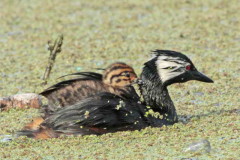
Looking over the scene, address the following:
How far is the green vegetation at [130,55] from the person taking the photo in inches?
238

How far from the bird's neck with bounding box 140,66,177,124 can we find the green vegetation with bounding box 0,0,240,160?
0.24m

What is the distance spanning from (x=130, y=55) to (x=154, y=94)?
10.7ft

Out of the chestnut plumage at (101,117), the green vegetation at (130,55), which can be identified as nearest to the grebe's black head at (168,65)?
the chestnut plumage at (101,117)

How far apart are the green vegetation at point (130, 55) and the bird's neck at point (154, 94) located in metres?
0.24

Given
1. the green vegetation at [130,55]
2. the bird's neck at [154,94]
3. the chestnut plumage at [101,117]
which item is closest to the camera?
the green vegetation at [130,55]

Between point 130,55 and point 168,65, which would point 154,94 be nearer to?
point 168,65

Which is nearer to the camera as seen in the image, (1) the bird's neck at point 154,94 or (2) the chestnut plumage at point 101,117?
(2) the chestnut plumage at point 101,117

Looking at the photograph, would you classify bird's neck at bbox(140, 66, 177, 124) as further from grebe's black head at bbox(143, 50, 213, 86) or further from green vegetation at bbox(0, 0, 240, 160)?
green vegetation at bbox(0, 0, 240, 160)

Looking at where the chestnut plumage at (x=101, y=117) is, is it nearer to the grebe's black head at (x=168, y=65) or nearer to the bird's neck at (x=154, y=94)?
the bird's neck at (x=154, y=94)

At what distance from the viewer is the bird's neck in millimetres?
6999

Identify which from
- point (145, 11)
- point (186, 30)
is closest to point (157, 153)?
point (186, 30)

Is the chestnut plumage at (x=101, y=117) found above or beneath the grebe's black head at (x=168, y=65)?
beneath

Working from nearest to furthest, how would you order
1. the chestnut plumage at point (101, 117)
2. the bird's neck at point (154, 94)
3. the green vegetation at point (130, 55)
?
the green vegetation at point (130, 55) < the chestnut plumage at point (101, 117) < the bird's neck at point (154, 94)

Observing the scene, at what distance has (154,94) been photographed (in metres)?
7.02
